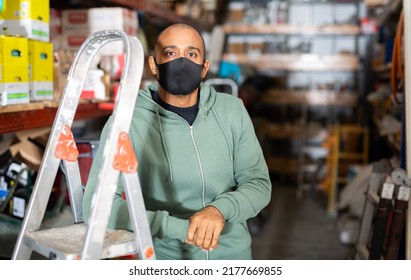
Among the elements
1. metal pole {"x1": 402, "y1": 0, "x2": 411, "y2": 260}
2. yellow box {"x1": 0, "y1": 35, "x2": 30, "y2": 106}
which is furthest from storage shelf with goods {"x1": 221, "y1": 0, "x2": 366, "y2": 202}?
yellow box {"x1": 0, "y1": 35, "x2": 30, "y2": 106}

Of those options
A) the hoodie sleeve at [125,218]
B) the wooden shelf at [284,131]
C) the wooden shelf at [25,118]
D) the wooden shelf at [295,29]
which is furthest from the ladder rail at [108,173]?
the wooden shelf at [295,29]

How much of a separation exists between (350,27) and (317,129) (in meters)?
1.56

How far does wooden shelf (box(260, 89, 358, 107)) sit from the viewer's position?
315 inches

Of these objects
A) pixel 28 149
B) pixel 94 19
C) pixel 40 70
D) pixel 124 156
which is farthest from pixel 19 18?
pixel 124 156

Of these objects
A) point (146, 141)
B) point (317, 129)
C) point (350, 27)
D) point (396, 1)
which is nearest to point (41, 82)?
point (146, 141)

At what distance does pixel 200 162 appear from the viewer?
6.02ft

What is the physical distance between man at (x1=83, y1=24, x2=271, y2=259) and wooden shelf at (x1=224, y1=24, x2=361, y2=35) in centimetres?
627

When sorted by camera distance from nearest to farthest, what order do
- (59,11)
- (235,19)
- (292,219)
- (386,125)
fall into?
(59,11) → (386,125) → (292,219) → (235,19)

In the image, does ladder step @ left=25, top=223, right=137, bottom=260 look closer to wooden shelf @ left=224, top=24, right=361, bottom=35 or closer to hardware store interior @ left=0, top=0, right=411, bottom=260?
hardware store interior @ left=0, top=0, right=411, bottom=260

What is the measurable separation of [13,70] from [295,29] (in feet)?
19.6

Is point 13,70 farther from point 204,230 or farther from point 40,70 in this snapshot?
point 204,230

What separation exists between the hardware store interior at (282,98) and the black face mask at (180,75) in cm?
33

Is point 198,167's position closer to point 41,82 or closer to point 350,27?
point 41,82
